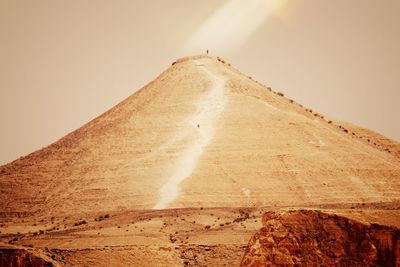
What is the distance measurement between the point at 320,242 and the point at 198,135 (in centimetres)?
3355

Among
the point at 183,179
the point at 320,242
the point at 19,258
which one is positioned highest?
the point at 320,242

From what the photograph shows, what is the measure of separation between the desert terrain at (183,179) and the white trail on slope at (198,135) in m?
0.10

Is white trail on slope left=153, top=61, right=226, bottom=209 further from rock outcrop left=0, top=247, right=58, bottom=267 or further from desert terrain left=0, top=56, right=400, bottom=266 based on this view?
rock outcrop left=0, top=247, right=58, bottom=267

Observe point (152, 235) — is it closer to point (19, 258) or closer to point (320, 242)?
point (19, 258)

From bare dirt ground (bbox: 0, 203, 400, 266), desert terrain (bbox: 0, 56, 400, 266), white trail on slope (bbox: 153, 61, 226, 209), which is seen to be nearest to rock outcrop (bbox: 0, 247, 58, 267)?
desert terrain (bbox: 0, 56, 400, 266)

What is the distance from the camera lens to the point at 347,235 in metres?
13.2

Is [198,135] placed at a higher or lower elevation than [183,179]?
higher

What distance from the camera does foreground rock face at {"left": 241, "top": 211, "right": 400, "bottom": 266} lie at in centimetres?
1293

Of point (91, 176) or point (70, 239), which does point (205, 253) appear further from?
point (91, 176)

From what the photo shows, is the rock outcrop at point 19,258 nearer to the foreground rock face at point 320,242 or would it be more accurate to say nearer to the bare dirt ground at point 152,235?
the bare dirt ground at point 152,235

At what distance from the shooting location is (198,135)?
4666 cm

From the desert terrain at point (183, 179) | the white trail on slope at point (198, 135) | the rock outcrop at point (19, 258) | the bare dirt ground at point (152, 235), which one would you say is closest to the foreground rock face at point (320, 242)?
the bare dirt ground at point (152, 235)

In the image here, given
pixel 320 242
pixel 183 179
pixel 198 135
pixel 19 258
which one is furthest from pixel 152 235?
pixel 198 135

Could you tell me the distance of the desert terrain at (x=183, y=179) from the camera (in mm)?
25359
